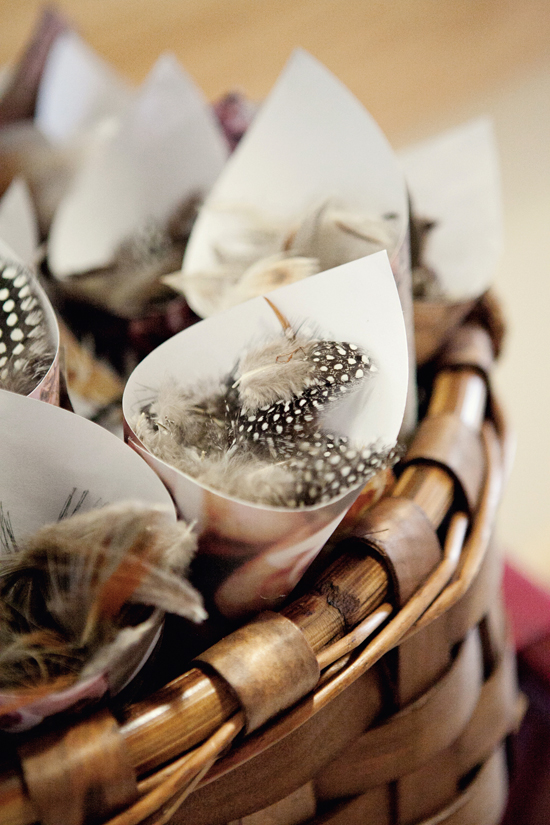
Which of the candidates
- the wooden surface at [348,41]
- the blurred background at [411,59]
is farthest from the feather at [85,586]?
the wooden surface at [348,41]

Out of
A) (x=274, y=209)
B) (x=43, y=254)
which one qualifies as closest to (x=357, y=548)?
(x=274, y=209)

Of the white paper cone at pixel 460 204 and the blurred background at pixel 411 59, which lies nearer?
the white paper cone at pixel 460 204

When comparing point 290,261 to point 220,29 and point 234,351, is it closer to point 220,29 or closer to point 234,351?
point 234,351

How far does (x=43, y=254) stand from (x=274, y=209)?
181 millimetres

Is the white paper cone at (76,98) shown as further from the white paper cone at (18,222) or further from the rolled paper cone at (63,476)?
the rolled paper cone at (63,476)

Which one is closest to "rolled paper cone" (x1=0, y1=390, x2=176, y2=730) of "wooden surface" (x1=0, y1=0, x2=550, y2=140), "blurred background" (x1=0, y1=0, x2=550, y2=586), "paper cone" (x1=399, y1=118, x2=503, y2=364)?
"paper cone" (x1=399, y1=118, x2=503, y2=364)

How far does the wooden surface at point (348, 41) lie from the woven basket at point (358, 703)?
103 cm

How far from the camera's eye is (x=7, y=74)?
63 cm

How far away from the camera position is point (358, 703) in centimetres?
30

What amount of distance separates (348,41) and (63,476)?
1.34m

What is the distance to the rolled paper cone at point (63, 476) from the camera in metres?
0.25

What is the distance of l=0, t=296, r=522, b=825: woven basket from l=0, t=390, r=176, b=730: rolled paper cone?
2cm

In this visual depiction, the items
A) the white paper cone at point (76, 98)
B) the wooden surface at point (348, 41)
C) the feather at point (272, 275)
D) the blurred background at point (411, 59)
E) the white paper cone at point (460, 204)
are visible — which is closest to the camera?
the feather at point (272, 275)

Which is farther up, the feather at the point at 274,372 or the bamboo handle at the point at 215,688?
the feather at the point at 274,372
